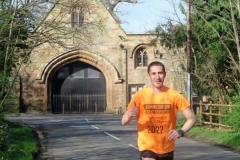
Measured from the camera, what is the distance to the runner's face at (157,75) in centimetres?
713

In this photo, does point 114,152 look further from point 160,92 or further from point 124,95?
point 124,95

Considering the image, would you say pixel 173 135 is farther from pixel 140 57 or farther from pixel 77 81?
pixel 140 57

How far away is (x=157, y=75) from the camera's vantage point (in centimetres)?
715

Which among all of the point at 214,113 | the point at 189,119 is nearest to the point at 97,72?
the point at 214,113

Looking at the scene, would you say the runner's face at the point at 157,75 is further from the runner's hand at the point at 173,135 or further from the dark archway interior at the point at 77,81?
the dark archway interior at the point at 77,81

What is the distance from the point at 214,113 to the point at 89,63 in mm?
25574

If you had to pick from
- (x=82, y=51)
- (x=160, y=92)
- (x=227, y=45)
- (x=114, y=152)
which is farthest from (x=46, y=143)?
(x=82, y=51)

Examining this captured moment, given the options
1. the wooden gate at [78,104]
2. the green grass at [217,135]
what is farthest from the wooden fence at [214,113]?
the wooden gate at [78,104]

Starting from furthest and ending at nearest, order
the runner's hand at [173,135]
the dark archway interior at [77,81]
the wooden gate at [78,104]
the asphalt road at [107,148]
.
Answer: the dark archway interior at [77,81], the wooden gate at [78,104], the asphalt road at [107,148], the runner's hand at [173,135]

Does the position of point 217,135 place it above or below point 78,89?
below

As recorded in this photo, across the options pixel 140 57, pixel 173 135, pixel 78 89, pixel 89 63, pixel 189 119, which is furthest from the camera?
pixel 140 57

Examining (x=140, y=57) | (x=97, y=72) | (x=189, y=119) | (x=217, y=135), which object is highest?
(x=140, y=57)

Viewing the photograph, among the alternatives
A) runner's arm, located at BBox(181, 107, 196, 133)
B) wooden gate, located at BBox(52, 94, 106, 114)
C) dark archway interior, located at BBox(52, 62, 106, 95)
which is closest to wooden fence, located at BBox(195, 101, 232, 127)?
runner's arm, located at BBox(181, 107, 196, 133)

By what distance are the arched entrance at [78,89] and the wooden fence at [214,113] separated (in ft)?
73.3
